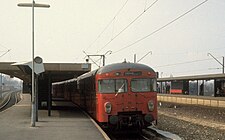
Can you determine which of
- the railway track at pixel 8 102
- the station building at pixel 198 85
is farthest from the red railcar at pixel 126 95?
the railway track at pixel 8 102

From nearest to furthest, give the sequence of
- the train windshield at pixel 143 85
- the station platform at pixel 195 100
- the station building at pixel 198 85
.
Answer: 1. the train windshield at pixel 143 85
2. the station platform at pixel 195 100
3. the station building at pixel 198 85

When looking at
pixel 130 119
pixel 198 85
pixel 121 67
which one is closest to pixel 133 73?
pixel 121 67

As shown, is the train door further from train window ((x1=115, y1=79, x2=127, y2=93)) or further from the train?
train window ((x1=115, y1=79, x2=127, y2=93))

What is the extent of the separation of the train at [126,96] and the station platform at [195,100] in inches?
680

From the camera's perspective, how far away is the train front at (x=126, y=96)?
13.9m

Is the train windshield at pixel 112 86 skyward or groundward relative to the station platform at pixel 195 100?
skyward

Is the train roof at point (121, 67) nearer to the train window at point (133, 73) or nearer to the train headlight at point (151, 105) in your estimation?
A: the train window at point (133, 73)

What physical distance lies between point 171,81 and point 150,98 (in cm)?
3171

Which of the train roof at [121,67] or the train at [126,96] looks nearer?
the train at [126,96]

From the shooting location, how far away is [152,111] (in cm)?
1420

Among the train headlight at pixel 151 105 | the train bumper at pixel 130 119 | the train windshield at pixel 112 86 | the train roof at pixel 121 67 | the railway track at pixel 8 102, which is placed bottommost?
the railway track at pixel 8 102

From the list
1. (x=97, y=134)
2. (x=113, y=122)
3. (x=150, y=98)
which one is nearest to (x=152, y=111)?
(x=150, y=98)

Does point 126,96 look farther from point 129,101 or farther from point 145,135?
point 145,135

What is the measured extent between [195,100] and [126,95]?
2397cm
